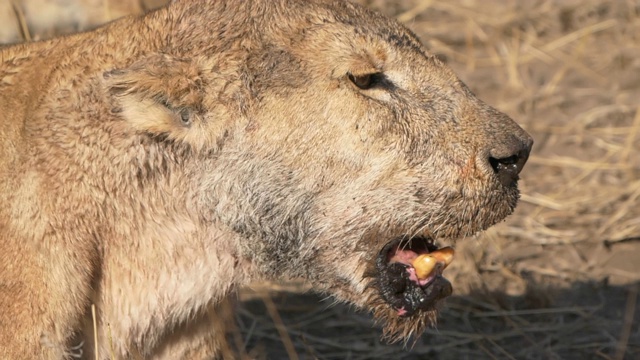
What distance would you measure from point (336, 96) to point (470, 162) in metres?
0.52

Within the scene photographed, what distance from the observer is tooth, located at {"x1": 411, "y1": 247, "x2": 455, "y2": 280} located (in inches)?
155

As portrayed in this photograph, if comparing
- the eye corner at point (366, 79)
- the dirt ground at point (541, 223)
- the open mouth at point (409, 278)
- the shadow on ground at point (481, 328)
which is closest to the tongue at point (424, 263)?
the open mouth at point (409, 278)

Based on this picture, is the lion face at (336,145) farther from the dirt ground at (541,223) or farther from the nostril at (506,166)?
the dirt ground at (541,223)

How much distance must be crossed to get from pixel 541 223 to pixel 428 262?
2886 mm

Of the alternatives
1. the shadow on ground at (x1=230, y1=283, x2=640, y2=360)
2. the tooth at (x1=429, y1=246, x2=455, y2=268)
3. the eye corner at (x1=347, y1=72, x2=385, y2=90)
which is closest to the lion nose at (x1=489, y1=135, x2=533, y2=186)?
the tooth at (x1=429, y1=246, x2=455, y2=268)

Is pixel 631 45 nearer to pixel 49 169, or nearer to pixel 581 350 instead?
pixel 581 350

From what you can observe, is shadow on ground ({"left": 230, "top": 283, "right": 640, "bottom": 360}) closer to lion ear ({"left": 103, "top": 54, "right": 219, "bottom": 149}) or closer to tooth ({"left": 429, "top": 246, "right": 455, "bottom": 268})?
tooth ({"left": 429, "top": 246, "right": 455, "bottom": 268})

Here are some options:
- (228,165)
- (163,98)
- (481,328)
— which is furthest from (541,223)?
(163,98)

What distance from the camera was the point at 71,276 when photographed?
3635mm

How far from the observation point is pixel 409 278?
13.0ft

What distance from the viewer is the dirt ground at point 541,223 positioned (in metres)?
5.81

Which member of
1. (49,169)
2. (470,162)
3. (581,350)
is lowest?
(581,350)

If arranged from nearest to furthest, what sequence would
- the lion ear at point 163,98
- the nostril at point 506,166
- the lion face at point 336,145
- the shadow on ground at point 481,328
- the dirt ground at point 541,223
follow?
the lion ear at point 163,98 < the lion face at point 336,145 < the nostril at point 506,166 < the shadow on ground at point 481,328 < the dirt ground at point 541,223

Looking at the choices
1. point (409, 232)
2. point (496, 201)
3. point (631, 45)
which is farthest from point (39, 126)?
point (631, 45)
